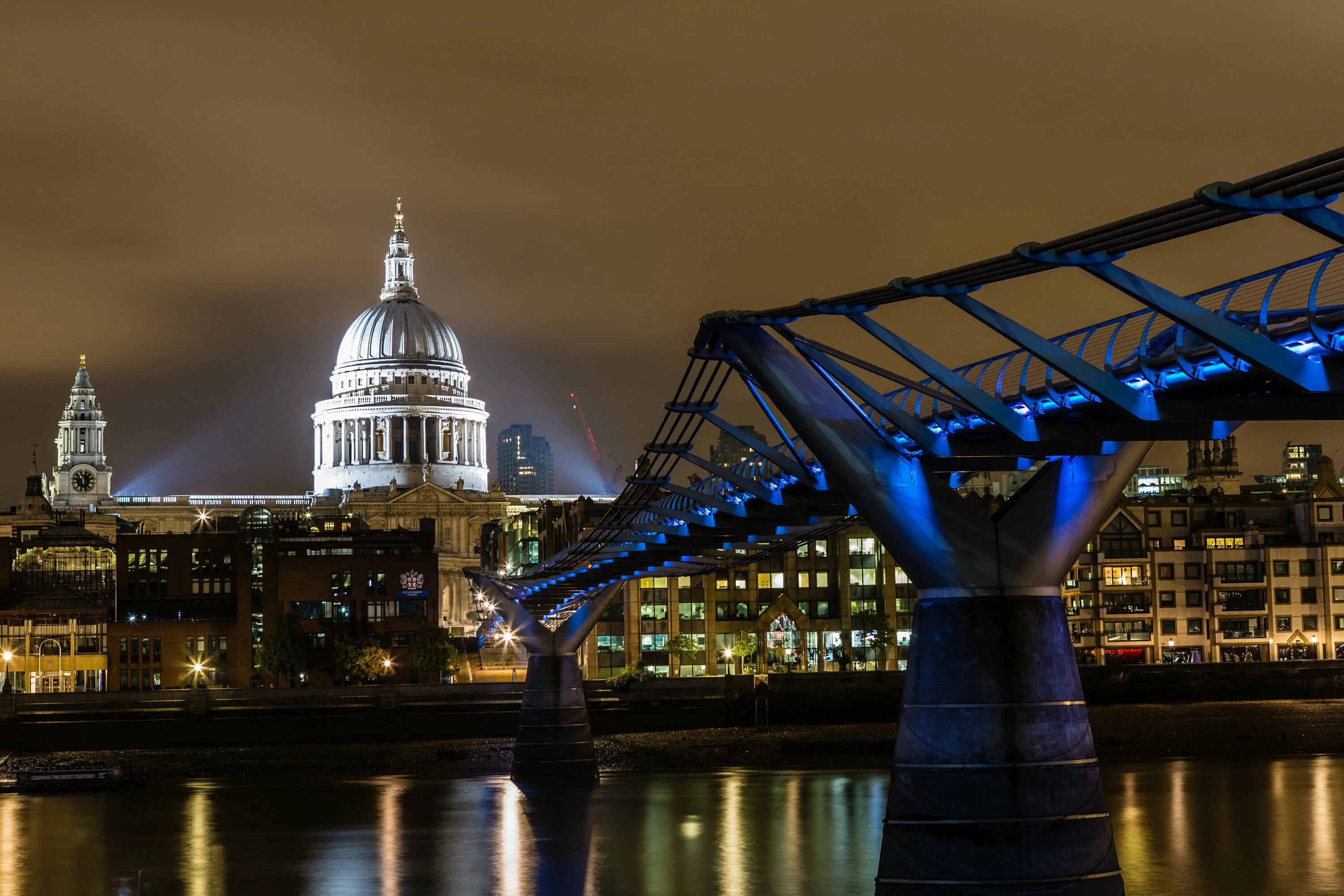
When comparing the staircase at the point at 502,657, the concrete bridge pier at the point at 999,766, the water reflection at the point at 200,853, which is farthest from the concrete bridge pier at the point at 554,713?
the staircase at the point at 502,657

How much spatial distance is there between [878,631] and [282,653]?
35416 mm

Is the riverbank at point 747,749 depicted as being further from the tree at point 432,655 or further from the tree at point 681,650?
the tree at point 432,655

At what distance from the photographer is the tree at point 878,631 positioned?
109875mm

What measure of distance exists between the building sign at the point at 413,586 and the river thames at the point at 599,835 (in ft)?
153

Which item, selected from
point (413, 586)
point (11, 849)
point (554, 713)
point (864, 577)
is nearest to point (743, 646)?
point (864, 577)

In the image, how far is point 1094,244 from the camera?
76.9 feet

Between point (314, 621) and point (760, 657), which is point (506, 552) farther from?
point (760, 657)

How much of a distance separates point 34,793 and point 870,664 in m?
50.9

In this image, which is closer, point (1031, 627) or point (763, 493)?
point (1031, 627)

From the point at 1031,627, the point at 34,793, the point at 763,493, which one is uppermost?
the point at 763,493

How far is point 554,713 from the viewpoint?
7619 cm

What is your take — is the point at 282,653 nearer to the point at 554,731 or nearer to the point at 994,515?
the point at 554,731

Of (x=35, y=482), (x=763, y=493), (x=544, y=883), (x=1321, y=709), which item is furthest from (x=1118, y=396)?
(x=35, y=482)

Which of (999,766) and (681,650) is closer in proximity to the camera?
(999,766)
